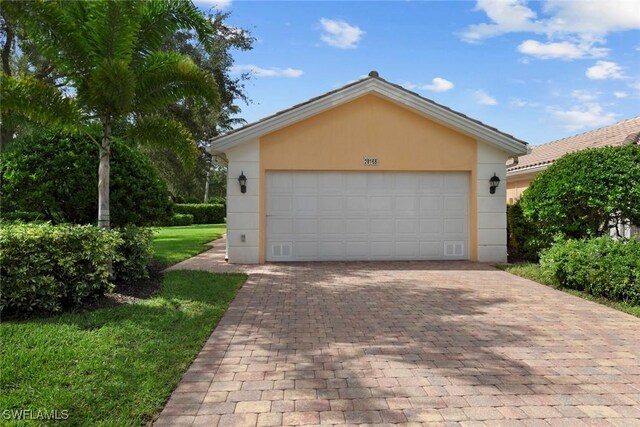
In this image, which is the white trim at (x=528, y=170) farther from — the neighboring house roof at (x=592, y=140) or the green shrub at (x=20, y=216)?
the green shrub at (x=20, y=216)

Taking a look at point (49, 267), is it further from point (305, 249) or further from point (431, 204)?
point (431, 204)

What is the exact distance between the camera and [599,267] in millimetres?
7230

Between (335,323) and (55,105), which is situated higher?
(55,105)

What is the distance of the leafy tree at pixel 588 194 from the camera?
859cm

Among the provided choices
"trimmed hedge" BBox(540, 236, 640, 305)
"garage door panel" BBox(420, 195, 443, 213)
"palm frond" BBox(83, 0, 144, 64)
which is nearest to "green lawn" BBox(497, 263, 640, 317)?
"trimmed hedge" BBox(540, 236, 640, 305)

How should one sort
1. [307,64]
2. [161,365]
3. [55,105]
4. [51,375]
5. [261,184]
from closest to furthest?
1. [51,375]
2. [161,365]
3. [55,105]
4. [261,184]
5. [307,64]

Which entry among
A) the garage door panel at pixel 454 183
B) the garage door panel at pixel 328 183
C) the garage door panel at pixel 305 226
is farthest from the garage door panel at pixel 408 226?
the garage door panel at pixel 305 226

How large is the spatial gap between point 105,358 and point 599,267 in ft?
24.4

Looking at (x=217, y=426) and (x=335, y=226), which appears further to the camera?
(x=335, y=226)

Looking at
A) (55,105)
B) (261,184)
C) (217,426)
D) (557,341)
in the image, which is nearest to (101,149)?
(55,105)

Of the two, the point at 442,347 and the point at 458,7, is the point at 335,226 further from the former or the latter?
the point at 442,347

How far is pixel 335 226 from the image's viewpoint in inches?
449

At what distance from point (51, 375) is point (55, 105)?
4.99m

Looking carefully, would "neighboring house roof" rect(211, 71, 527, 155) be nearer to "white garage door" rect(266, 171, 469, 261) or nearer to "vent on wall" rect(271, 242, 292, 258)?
"white garage door" rect(266, 171, 469, 261)
